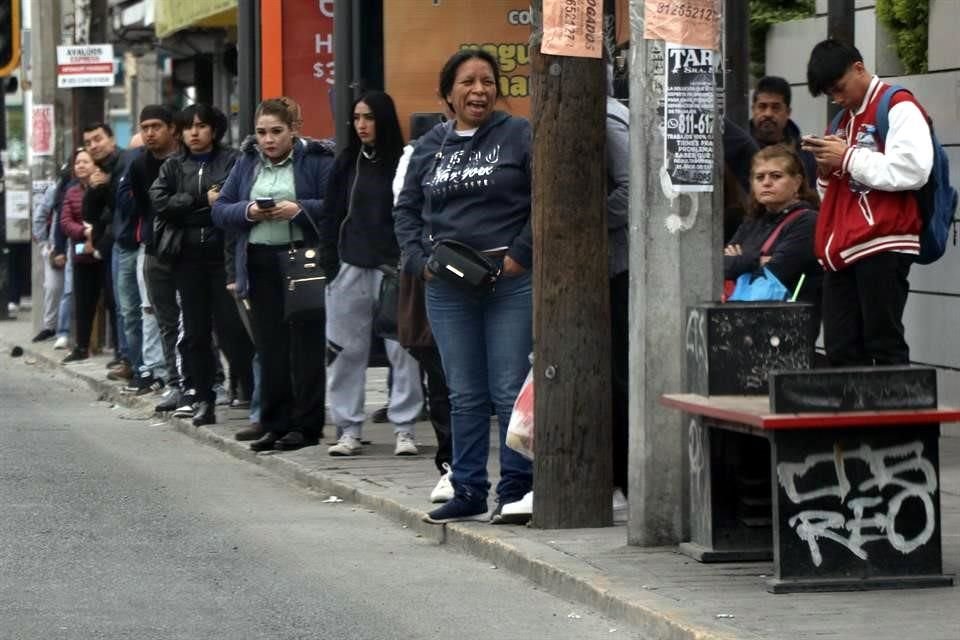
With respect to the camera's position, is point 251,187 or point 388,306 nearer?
point 388,306

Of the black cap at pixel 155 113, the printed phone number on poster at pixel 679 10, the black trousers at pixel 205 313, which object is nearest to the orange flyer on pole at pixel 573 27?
the printed phone number on poster at pixel 679 10

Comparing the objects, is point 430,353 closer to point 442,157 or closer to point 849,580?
point 442,157

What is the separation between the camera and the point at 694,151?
843cm

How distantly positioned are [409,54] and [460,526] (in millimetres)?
5737

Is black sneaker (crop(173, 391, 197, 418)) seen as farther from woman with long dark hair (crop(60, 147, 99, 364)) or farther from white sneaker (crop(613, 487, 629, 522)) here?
white sneaker (crop(613, 487, 629, 522))

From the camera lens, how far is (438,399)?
11.3 meters

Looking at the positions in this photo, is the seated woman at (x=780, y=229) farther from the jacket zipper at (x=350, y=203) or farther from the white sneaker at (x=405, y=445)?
the white sneaker at (x=405, y=445)

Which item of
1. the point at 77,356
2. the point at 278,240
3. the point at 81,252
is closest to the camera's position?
the point at 278,240

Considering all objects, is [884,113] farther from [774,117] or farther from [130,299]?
[130,299]

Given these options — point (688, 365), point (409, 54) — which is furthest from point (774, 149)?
point (409, 54)

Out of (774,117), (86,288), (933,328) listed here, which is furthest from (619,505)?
(86,288)

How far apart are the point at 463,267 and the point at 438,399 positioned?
7.68 ft

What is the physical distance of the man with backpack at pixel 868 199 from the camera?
27.6ft

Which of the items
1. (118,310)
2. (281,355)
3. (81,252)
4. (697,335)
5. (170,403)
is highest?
(697,335)
